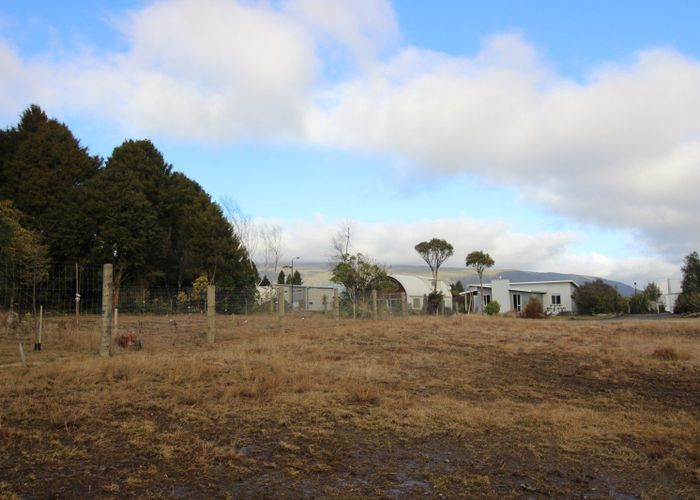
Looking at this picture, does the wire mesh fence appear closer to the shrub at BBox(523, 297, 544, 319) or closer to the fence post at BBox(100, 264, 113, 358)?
the fence post at BBox(100, 264, 113, 358)

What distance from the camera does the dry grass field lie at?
13.3 ft

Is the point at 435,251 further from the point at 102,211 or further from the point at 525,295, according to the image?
the point at 102,211

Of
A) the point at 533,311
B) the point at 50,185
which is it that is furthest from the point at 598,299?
the point at 50,185

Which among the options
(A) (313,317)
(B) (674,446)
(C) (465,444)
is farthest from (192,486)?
(A) (313,317)

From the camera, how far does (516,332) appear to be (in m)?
17.3

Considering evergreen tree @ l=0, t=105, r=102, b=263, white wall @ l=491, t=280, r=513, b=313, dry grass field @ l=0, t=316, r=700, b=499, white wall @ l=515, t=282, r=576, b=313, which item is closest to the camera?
dry grass field @ l=0, t=316, r=700, b=499

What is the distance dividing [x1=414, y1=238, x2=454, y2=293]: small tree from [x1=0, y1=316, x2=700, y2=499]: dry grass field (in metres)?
37.3

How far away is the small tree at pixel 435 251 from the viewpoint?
48.5m

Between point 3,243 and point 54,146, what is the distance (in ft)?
58.4

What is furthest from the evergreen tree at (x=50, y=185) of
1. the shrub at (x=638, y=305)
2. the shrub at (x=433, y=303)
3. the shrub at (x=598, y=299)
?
the shrub at (x=638, y=305)

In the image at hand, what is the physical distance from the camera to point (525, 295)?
48375 mm

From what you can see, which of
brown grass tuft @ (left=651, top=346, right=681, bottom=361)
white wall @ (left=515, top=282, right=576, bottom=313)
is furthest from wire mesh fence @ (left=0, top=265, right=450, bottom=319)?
white wall @ (left=515, top=282, right=576, bottom=313)

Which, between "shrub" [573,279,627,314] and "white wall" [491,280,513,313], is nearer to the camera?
"shrub" [573,279,627,314]

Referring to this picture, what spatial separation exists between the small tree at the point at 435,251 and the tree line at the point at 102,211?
58.4ft
